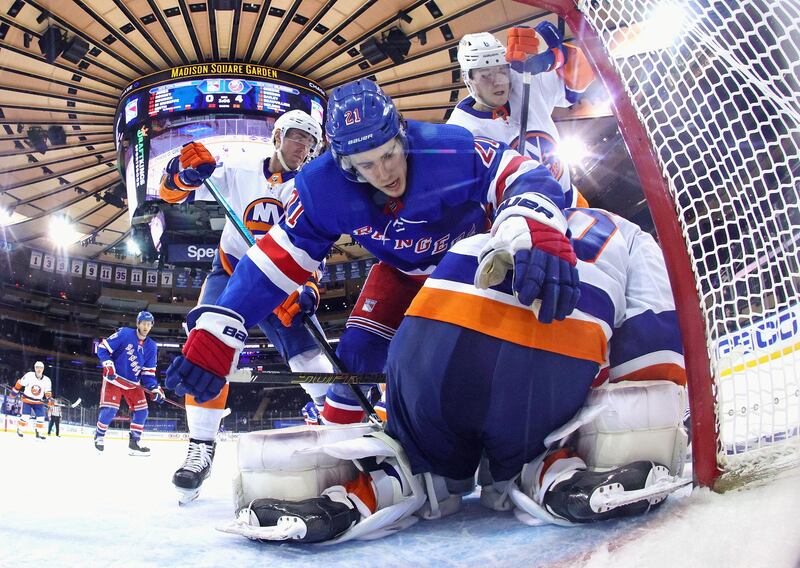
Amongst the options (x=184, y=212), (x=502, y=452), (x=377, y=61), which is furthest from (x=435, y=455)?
(x=184, y=212)

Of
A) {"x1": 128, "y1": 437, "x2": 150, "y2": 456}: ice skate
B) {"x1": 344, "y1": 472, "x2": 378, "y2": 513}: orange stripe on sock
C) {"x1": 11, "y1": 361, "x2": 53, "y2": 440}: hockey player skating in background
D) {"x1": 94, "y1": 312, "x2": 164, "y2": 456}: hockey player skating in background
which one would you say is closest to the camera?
{"x1": 344, "y1": 472, "x2": 378, "y2": 513}: orange stripe on sock

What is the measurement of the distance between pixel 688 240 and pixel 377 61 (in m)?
6.26

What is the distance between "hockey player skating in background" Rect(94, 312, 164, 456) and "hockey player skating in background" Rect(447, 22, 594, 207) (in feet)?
14.0

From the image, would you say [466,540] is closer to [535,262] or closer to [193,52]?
[535,262]

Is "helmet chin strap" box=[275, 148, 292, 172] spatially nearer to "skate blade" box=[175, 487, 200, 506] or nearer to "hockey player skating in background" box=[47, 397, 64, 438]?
"skate blade" box=[175, 487, 200, 506]

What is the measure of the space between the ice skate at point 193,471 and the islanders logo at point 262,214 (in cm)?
97

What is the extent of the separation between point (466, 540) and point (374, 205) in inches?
29.5

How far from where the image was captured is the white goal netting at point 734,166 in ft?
2.72

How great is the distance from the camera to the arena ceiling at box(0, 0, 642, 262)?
5.98 meters

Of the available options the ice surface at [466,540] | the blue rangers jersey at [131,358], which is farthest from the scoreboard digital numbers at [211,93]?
the ice surface at [466,540]

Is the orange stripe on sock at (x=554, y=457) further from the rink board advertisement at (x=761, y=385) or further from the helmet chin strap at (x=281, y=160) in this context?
the helmet chin strap at (x=281, y=160)

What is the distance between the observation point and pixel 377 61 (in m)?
6.66

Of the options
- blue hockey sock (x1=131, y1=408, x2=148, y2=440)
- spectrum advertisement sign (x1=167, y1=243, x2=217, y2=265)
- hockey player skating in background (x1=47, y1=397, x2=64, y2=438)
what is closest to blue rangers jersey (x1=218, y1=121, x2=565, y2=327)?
blue hockey sock (x1=131, y1=408, x2=148, y2=440)

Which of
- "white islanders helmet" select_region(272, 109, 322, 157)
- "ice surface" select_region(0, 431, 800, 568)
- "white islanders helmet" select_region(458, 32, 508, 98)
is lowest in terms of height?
"ice surface" select_region(0, 431, 800, 568)
